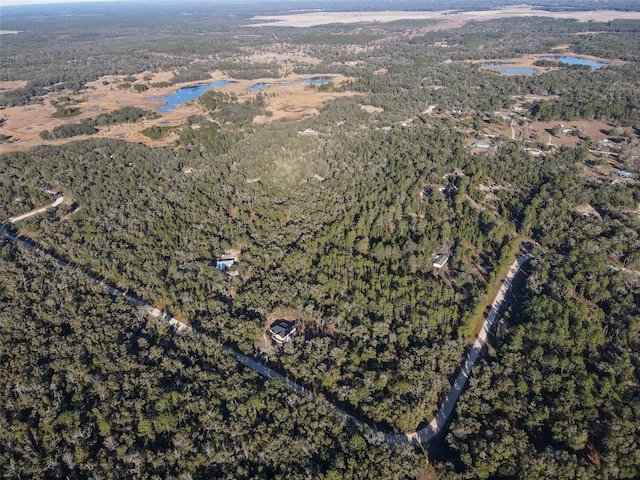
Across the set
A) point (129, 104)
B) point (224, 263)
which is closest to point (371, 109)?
point (129, 104)

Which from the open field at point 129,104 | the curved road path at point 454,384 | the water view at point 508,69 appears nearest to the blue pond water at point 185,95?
the open field at point 129,104

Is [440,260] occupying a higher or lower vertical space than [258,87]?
lower

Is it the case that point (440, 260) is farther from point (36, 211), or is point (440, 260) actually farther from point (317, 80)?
point (317, 80)

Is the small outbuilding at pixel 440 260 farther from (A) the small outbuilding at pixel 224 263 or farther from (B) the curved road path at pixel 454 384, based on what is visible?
(A) the small outbuilding at pixel 224 263

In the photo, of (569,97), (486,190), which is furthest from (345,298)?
(569,97)

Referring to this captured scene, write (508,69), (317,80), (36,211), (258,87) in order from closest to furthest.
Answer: (36,211) → (258,87) → (317,80) → (508,69)

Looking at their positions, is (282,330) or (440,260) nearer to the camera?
(282,330)
